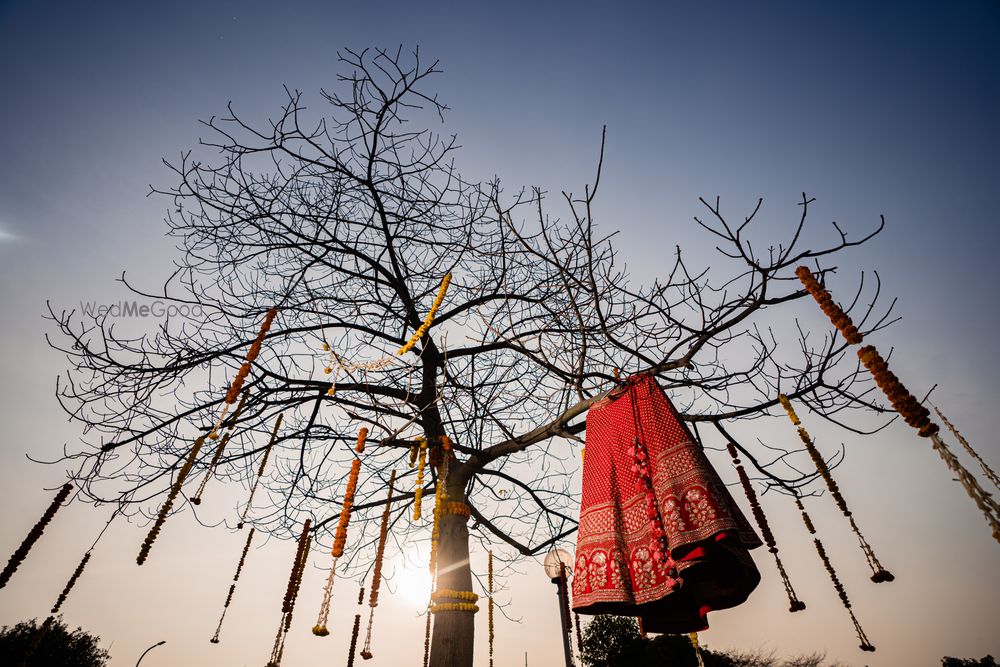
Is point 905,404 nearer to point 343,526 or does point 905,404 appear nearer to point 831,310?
point 831,310

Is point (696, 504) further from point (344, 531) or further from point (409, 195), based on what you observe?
point (409, 195)

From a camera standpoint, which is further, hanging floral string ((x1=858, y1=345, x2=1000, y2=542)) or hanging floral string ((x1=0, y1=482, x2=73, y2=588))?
hanging floral string ((x1=0, y1=482, x2=73, y2=588))

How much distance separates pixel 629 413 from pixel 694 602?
1.19 metres

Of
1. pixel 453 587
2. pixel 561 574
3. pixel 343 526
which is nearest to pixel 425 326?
pixel 343 526

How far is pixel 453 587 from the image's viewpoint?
4223 millimetres

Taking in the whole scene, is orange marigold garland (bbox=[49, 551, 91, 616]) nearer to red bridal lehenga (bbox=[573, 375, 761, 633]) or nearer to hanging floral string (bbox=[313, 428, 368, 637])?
hanging floral string (bbox=[313, 428, 368, 637])

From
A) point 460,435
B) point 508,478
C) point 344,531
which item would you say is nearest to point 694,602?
point 344,531

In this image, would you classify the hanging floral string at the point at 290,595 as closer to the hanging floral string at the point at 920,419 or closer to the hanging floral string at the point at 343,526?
the hanging floral string at the point at 343,526

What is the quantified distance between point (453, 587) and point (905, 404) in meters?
4.06

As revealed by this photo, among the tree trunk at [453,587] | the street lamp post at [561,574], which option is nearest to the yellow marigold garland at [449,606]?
the tree trunk at [453,587]

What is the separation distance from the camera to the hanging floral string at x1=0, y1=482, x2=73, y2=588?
3.43m

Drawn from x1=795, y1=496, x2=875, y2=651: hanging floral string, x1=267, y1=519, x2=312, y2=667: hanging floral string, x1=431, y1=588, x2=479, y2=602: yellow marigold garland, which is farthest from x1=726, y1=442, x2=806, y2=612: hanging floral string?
x1=267, y1=519, x2=312, y2=667: hanging floral string

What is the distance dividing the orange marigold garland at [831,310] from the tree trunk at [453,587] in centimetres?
406

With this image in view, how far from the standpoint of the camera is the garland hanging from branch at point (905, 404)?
147cm
